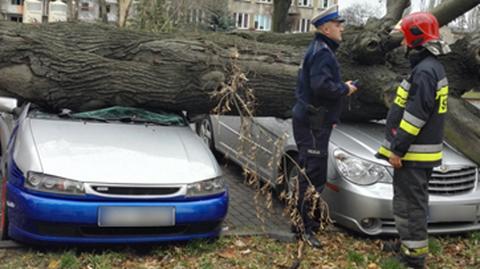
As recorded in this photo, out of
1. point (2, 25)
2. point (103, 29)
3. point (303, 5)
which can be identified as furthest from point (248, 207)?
point (303, 5)

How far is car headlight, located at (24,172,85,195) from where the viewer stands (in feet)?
13.1

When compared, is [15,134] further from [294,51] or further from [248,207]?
[294,51]

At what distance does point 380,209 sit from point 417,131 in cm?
107

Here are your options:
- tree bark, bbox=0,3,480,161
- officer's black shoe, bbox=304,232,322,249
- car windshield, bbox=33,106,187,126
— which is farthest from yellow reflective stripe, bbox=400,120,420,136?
car windshield, bbox=33,106,187,126

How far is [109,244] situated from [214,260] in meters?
0.88

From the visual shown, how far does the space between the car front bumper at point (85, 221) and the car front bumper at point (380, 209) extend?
4.00 feet

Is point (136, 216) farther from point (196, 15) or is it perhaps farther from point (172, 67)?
point (196, 15)

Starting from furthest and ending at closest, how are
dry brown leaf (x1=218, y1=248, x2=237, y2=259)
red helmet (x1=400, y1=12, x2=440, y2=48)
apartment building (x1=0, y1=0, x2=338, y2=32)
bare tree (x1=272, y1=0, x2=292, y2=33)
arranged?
apartment building (x1=0, y1=0, x2=338, y2=32) < bare tree (x1=272, y1=0, x2=292, y2=33) < dry brown leaf (x1=218, y1=248, x2=237, y2=259) < red helmet (x1=400, y1=12, x2=440, y2=48)

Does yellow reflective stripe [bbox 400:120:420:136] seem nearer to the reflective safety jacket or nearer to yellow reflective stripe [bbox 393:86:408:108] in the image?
the reflective safety jacket

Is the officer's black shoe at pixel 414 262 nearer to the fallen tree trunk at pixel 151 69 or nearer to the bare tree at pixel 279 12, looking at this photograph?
the fallen tree trunk at pixel 151 69

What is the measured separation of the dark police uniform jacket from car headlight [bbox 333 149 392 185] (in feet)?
2.05

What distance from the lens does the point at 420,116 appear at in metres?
3.97

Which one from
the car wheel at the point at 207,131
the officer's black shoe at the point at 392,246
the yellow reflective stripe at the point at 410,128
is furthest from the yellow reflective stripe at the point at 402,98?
the car wheel at the point at 207,131

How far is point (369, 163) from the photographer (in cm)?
502
